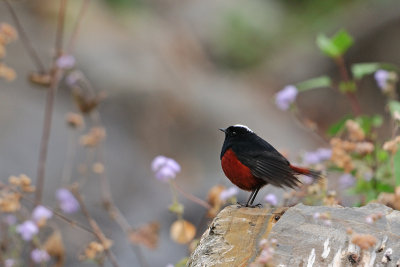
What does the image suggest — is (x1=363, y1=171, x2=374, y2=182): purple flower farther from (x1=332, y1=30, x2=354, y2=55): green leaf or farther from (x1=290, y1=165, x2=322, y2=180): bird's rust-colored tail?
(x1=290, y1=165, x2=322, y2=180): bird's rust-colored tail

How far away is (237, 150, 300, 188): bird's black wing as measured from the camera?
2979 mm

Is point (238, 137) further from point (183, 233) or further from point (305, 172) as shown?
point (183, 233)

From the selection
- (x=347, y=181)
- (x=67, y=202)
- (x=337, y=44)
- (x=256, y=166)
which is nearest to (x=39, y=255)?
(x=67, y=202)

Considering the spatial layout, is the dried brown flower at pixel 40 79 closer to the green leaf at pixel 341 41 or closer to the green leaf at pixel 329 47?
the green leaf at pixel 329 47

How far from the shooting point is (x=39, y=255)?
3.90 meters

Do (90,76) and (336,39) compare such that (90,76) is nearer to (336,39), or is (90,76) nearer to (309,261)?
(336,39)

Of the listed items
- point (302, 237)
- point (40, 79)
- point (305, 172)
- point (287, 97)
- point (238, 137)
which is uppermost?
point (287, 97)

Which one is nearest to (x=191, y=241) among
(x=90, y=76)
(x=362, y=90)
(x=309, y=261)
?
(x=309, y=261)

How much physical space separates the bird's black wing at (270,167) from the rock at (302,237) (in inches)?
7.1

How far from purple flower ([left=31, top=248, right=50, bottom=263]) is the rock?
151 cm

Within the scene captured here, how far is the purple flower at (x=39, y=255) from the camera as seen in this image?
12.5 feet

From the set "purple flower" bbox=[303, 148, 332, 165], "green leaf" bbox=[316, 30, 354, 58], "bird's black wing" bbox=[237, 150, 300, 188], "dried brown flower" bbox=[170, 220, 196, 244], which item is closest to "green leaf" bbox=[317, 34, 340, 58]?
"green leaf" bbox=[316, 30, 354, 58]

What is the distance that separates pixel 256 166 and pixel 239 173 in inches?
5.0

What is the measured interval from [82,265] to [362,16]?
7887 mm
